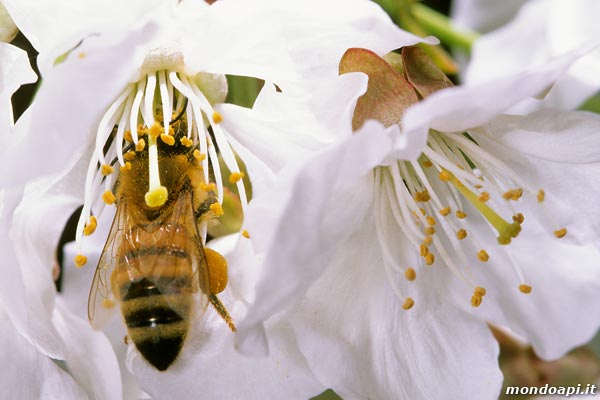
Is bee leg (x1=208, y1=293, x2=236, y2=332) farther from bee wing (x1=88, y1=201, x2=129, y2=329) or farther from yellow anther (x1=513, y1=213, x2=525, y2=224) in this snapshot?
yellow anther (x1=513, y1=213, x2=525, y2=224)

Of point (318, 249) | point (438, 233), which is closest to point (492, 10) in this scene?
point (438, 233)

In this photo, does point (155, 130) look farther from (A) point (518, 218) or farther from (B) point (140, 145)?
(A) point (518, 218)

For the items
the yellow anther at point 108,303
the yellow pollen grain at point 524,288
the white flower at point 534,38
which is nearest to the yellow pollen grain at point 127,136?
the yellow anther at point 108,303

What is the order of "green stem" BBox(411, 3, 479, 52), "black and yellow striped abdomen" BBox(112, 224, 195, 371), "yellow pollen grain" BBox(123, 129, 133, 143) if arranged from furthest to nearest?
"green stem" BBox(411, 3, 479, 52)
"yellow pollen grain" BBox(123, 129, 133, 143)
"black and yellow striped abdomen" BBox(112, 224, 195, 371)

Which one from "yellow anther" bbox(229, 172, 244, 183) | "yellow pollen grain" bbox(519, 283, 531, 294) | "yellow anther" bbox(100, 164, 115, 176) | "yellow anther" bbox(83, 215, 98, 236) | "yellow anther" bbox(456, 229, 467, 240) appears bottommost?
"yellow pollen grain" bbox(519, 283, 531, 294)

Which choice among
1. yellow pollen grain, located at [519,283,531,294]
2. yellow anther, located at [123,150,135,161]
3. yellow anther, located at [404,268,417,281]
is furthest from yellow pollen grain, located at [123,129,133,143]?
yellow pollen grain, located at [519,283,531,294]
